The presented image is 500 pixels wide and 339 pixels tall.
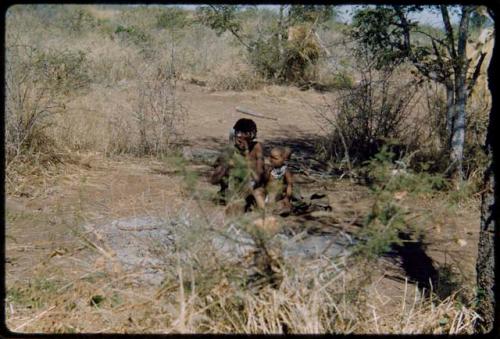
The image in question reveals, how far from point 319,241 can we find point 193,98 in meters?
9.07

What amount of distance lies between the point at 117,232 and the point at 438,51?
4262 millimetres

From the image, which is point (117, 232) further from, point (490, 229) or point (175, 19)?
point (175, 19)

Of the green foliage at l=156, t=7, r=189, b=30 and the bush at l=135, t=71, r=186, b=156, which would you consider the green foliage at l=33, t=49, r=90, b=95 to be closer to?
the bush at l=135, t=71, r=186, b=156

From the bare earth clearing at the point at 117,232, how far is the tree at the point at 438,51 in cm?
115

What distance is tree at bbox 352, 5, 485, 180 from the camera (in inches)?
262

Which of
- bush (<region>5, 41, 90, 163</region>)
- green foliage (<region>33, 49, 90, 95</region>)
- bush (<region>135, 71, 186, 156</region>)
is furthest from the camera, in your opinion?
bush (<region>135, 71, 186, 156</region>)

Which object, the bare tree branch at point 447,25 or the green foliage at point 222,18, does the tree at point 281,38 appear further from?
the bare tree branch at point 447,25

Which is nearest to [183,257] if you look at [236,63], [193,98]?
[193,98]

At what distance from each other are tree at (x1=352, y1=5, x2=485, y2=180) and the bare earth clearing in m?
1.15

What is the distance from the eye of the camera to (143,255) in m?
3.66

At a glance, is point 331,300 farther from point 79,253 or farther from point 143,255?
point 79,253

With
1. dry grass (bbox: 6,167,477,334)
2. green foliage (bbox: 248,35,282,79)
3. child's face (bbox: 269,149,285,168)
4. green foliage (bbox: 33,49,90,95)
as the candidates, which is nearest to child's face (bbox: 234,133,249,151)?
child's face (bbox: 269,149,285,168)

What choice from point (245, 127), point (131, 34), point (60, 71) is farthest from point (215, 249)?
point (131, 34)

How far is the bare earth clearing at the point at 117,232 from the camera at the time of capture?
3.39m
